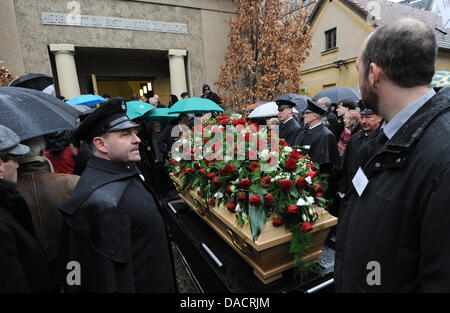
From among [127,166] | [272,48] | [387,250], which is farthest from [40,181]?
[272,48]

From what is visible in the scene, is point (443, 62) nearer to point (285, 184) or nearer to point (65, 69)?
point (285, 184)

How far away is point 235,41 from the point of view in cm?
855

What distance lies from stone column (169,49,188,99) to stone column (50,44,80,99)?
3.05 m

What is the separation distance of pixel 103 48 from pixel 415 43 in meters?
8.66

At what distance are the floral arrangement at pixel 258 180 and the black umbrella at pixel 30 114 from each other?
1.35 meters

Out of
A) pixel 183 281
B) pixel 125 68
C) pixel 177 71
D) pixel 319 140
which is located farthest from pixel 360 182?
pixel 125 68

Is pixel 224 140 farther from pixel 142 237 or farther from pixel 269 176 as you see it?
pixel 142 237

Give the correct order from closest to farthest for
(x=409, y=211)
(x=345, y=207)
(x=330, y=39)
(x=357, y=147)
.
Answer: (x=409, y=211) → (x=345, y=207) → (x=357, y=147) → (x=330, y=39)

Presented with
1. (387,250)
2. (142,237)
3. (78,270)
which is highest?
(387,250)

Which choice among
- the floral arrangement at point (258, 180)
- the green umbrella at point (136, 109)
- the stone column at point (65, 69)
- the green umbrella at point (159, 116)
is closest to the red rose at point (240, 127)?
the floral arrangement at point (258, 180)

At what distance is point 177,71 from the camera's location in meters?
8.60

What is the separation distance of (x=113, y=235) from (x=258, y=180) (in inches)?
49.3

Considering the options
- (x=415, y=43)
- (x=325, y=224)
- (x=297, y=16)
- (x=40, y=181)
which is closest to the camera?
(x=415, y=43)

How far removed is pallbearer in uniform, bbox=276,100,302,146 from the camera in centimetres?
444
